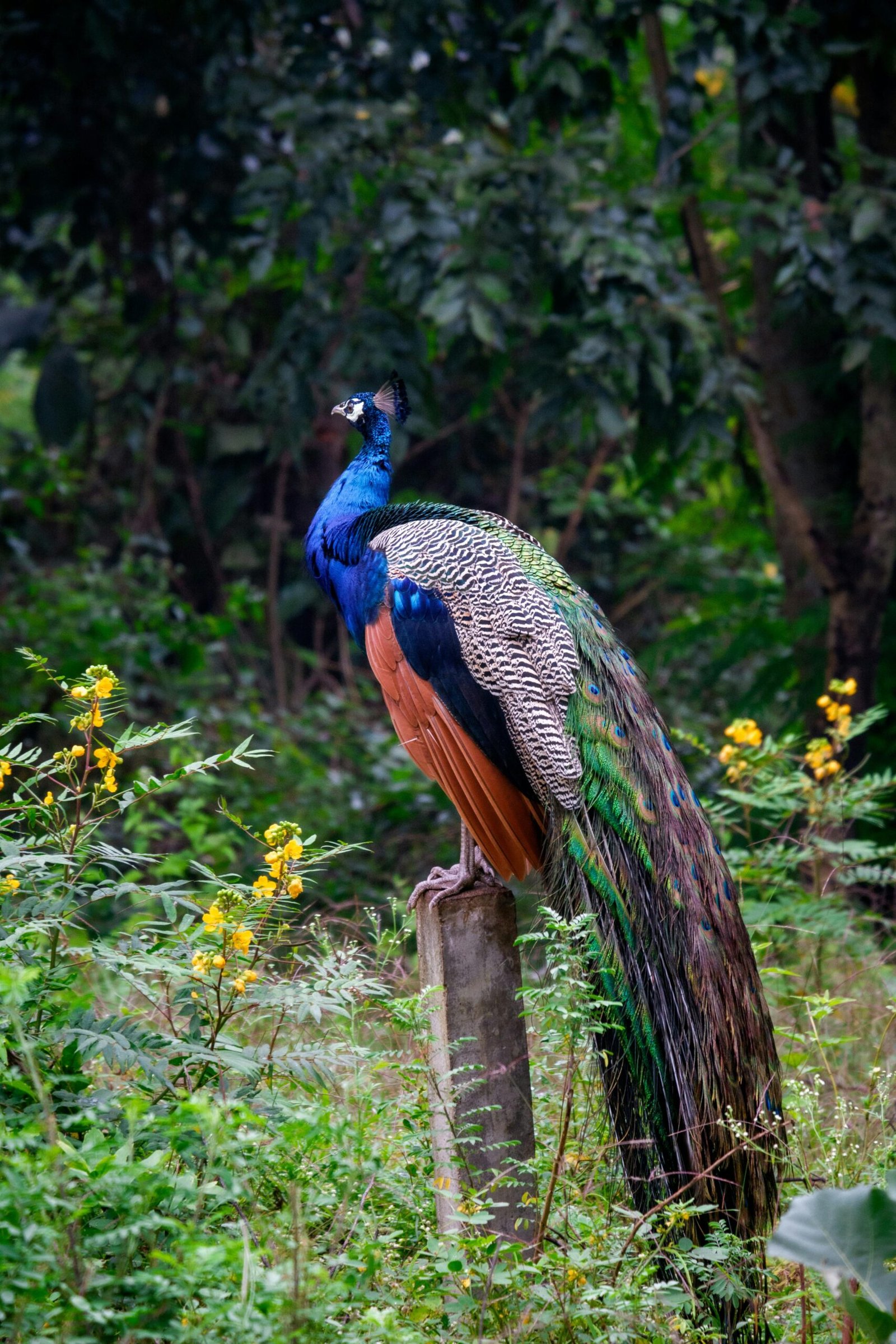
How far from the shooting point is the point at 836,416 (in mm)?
4766

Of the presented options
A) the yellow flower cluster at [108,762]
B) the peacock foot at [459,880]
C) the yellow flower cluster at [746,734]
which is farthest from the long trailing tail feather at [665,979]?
the yellow flower cluster at [108,762]

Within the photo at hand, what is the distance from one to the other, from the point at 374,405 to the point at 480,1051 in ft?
5.31

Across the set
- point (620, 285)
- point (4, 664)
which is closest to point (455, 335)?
point (620, 285)

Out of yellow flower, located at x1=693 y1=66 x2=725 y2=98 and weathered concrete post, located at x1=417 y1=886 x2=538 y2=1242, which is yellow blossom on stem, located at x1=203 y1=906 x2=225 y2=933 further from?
yellow flower, located at x1=693 y1=66 x2=725 y2=98

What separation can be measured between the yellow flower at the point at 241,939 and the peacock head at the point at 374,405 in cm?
153

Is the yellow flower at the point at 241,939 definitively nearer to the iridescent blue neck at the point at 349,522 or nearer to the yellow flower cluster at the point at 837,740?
the iridescent blue neck at the point at 349,522

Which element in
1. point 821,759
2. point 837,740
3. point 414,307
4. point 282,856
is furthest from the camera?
point 414,307

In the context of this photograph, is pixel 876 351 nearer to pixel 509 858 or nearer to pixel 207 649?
pixel 509 858

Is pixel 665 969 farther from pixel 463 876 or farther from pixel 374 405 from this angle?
pixel 374 405

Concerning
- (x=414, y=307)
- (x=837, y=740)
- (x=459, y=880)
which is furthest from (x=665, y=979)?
(x=414, y=307)

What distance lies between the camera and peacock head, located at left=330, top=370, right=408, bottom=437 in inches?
121

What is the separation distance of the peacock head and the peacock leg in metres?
1.08

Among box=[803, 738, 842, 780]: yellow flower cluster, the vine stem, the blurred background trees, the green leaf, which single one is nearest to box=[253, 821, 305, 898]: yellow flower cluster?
the vine stem

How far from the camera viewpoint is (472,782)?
2.49 metres
